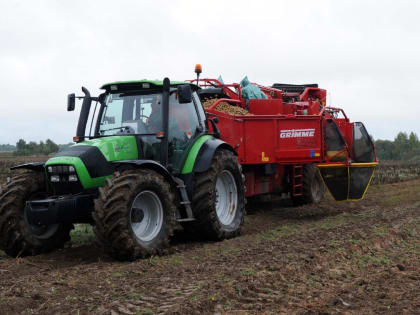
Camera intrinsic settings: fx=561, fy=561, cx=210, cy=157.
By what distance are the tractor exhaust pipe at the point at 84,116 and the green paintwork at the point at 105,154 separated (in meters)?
0.60

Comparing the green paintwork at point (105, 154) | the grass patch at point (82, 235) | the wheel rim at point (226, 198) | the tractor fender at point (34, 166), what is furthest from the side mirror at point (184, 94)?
the grass patch at point (82, 235)

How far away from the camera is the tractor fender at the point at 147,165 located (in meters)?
6.93

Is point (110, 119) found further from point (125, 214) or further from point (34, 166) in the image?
point (125, 214)

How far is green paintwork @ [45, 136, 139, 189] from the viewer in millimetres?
6988

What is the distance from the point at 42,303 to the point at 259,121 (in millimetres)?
6862

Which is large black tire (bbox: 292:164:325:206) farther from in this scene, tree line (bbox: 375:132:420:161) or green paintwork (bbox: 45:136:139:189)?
tree line (bbox: 375:132:420:161)

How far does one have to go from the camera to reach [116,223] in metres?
6.45

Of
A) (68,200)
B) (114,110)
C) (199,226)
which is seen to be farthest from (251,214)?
(68,200)

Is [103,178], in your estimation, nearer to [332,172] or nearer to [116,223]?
[116,223]

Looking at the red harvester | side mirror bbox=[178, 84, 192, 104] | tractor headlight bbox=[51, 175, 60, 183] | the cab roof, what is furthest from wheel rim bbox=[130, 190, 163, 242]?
the red harvester

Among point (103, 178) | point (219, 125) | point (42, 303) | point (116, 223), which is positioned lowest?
point (42, 303)

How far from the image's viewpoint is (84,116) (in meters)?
8.31

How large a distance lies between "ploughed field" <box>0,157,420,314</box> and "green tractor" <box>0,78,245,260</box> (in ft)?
1.05

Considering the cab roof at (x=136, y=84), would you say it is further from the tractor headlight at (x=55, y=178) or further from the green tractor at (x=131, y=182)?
the tractor headlight at (x=55, y=178)
